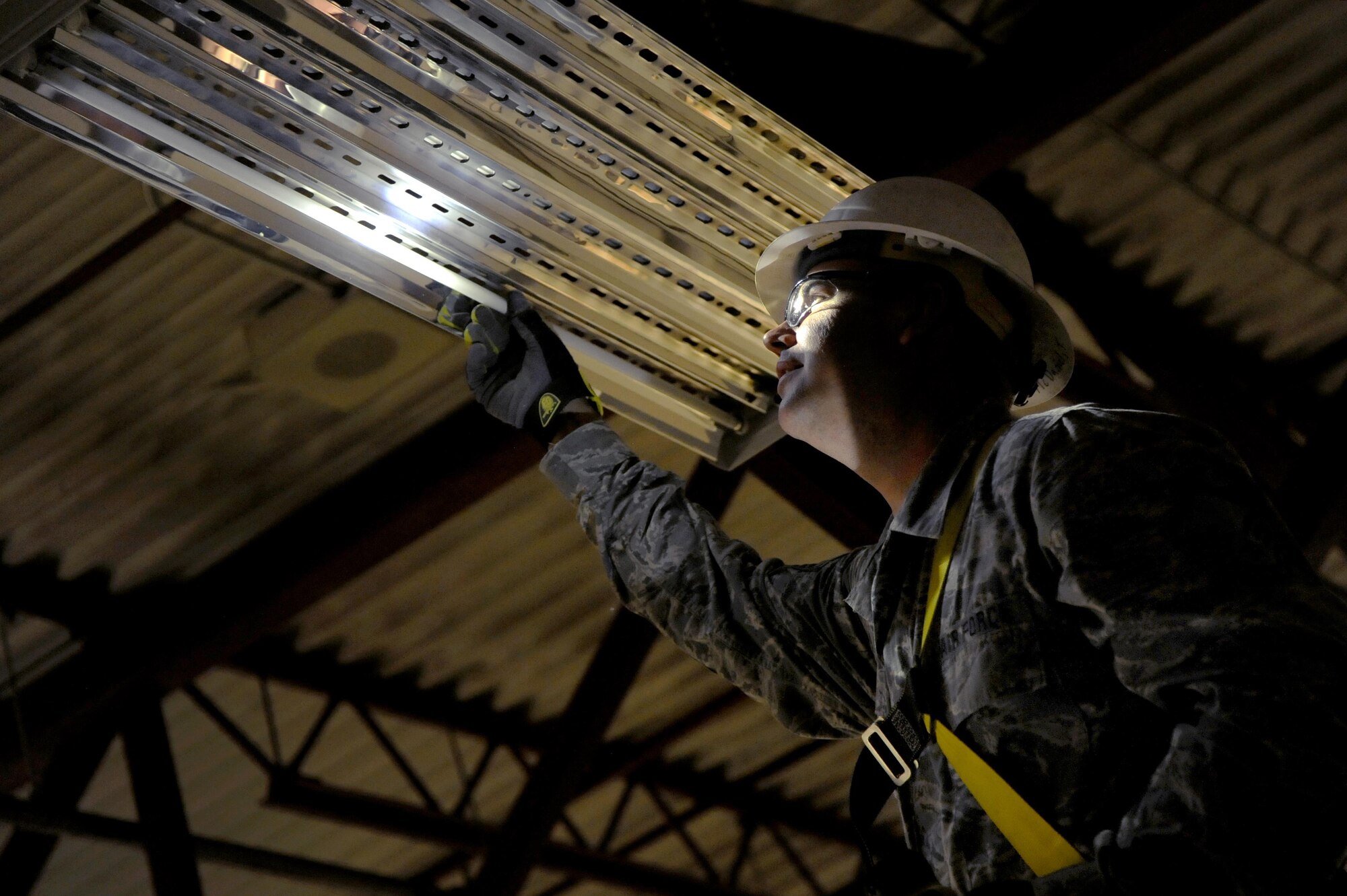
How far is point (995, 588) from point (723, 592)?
94 cm

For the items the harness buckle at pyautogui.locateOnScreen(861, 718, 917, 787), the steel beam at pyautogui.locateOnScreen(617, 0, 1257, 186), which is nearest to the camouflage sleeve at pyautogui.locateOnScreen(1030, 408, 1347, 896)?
the harness buckle at pyautogui.locateOnScreen(861, 718, 917, 787)

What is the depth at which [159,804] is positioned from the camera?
21.8 ft

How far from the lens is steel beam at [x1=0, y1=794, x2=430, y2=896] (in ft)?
21.1

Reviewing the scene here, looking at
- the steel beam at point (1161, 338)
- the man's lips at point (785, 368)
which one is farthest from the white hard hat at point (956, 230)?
the steel beam at point (1161, 338)

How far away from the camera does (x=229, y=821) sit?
916cm

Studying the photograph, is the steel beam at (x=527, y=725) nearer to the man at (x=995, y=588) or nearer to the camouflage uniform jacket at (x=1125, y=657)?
the man at (x=995, y=588)

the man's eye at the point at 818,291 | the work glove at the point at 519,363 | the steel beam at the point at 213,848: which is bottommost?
the man's eye at the point at 818,291

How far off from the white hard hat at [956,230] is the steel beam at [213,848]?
508 centimetres

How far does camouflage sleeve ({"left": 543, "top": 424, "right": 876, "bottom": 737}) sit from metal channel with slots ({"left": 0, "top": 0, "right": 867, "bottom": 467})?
38 cm

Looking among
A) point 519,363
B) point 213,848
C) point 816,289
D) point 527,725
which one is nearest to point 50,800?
point 213,848

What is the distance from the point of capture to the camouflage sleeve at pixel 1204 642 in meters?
1.62

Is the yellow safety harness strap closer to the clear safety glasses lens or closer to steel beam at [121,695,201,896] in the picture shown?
the clear safety glasses lens

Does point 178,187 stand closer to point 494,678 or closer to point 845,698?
point 845,698

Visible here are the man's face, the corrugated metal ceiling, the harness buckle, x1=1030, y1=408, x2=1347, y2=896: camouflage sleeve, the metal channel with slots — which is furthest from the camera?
the corrugated metal ceiling
